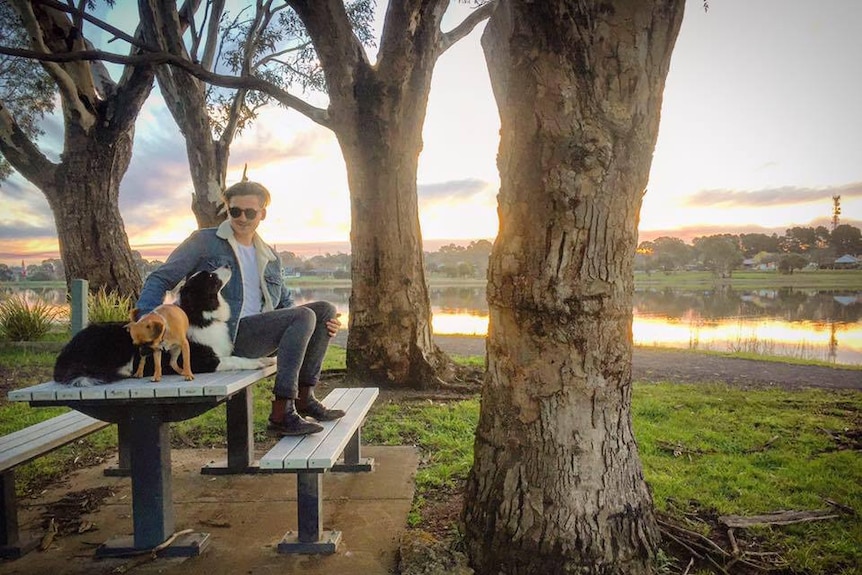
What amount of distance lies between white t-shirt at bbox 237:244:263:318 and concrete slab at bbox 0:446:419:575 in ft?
4.05

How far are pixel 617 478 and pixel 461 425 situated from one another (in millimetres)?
2669

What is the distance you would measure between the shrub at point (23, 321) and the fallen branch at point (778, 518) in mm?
11655

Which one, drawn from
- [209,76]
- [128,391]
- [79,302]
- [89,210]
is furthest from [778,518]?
[89,210]

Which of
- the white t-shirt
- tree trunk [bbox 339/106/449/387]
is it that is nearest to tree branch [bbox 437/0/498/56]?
tree trunk [bbox 339/106/449/387]

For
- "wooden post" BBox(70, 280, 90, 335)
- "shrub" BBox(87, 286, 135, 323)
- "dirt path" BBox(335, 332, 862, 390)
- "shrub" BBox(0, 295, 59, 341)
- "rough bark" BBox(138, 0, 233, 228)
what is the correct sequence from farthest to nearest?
1. "shrub" BBox(0, 295, 59, 341)
2. "rough bark" BBox(138, 0, 233, 228)
3. "shrub" BBox(87, 286, 135, 323)
4. "dirt path" BBox(335, 332, 862, 390)
5. "wooden post" BBox(70, 280, 90, 335)

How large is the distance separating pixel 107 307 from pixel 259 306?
706 centimetres

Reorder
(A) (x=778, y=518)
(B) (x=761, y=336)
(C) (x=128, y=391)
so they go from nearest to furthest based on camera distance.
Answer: (C) (x=128, y=391) < (A) (x=778, y=518) < (B) (x=761, y=336)

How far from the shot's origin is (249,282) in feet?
11.8

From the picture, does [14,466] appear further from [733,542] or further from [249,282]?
[733,542]

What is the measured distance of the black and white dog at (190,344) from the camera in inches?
113

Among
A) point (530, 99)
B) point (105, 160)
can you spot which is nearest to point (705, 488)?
point (530, 99)

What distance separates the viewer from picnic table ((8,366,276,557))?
276cm

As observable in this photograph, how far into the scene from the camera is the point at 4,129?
11.0 m

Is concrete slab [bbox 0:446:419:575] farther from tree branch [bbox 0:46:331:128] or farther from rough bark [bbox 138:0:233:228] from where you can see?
rough bark [bbox 138:0:233:228]
